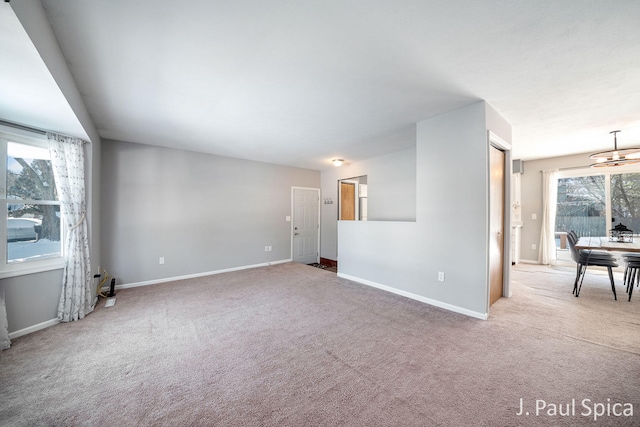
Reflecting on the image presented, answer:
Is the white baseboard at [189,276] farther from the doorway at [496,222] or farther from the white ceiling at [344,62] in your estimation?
the doorway at [496,222]

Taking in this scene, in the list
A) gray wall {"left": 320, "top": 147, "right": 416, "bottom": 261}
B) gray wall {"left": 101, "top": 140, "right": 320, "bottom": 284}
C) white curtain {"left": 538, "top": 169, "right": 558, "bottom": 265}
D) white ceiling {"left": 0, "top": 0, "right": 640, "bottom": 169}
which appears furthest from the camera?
white curtain {"left": 538, "top": 169, "right": 558, "bottom": 265}

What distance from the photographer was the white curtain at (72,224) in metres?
2.91

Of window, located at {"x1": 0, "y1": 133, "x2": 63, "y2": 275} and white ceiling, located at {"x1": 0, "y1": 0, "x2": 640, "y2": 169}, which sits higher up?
white ceiling, located at {"x1": 0, "y1": 0, "x2": 640, "y2": 169}

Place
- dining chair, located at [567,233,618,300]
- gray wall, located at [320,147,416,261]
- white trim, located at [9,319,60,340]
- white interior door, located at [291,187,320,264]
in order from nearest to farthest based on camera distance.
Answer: white trim, located at [9,319,60,340] < dining chair, located at [567,233,618,300] < gray wall, located at [320,147,416,261] < white interior door, located at [291,187,320,264]

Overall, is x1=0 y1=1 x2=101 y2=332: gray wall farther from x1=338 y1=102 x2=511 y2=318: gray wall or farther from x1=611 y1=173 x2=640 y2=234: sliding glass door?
x1=611 y1=173 x2=640 y2=234: sliding glass door

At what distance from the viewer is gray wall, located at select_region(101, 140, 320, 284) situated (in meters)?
4.20

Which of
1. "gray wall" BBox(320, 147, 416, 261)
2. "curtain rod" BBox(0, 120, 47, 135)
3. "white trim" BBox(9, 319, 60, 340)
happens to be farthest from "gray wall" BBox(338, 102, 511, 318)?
"curtain rod" BBox(0, 120, 47, 135)

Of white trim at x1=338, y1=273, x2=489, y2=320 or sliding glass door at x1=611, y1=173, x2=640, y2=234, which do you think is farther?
sliding glass door at x1=611, y1=173, x2=640, y2=234

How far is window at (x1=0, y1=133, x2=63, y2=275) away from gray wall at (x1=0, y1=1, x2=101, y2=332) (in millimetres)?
185

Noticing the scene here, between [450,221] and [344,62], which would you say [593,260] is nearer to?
[450,221]

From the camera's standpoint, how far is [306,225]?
6.82m

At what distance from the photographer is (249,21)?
165cm

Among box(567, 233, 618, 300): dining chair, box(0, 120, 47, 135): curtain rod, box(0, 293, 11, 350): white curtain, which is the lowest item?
box(0, 293, 11, 350): white curtain

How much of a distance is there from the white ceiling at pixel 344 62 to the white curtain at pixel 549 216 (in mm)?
2322
